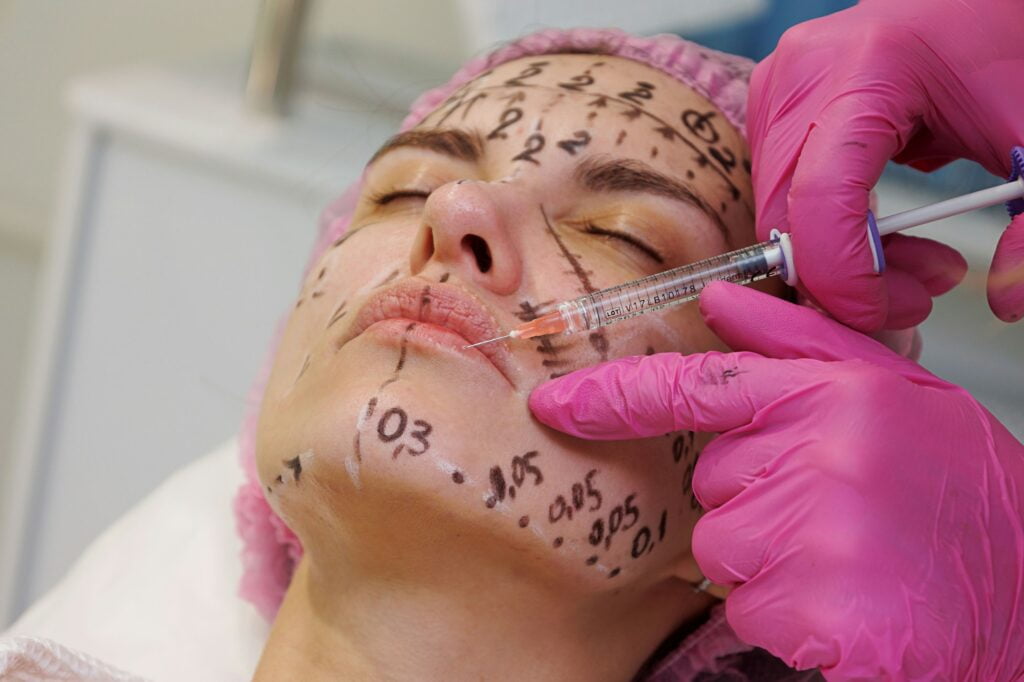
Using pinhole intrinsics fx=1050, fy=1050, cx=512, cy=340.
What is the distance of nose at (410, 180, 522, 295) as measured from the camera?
1.02 metres

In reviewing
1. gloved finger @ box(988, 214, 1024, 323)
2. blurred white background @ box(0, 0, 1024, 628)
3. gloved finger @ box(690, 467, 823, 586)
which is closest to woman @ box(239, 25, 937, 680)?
gloved finger @ box(690, 467, 823, 586)

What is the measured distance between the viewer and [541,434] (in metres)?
1.00

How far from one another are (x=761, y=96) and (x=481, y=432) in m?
0.52

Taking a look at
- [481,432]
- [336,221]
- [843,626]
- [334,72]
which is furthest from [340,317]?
[334,72]

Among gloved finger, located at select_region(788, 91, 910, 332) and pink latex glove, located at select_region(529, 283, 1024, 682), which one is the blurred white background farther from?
pink latex glove, located at select_region(529, 283, 1024, 682)

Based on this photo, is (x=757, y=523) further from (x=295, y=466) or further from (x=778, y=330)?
(x=295, y=466)

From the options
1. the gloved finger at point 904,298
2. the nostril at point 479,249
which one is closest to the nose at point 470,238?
the nostril at point 479,249

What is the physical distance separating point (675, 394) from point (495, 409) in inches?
6.6


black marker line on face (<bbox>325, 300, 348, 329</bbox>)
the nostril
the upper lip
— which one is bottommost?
black marker line on face (<bbox>325, 300, 348, 329</bbox>)

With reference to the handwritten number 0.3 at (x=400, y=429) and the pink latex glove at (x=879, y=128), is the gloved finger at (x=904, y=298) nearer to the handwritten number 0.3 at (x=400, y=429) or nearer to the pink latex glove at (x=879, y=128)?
the pink latex glove at (x=879, y=128)

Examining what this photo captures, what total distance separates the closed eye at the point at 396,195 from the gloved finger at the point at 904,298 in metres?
0.52

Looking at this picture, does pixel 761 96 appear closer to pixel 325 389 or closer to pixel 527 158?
pixel 527 158

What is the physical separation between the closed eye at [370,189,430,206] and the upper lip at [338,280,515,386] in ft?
0.73

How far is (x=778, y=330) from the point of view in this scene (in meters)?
1.00
